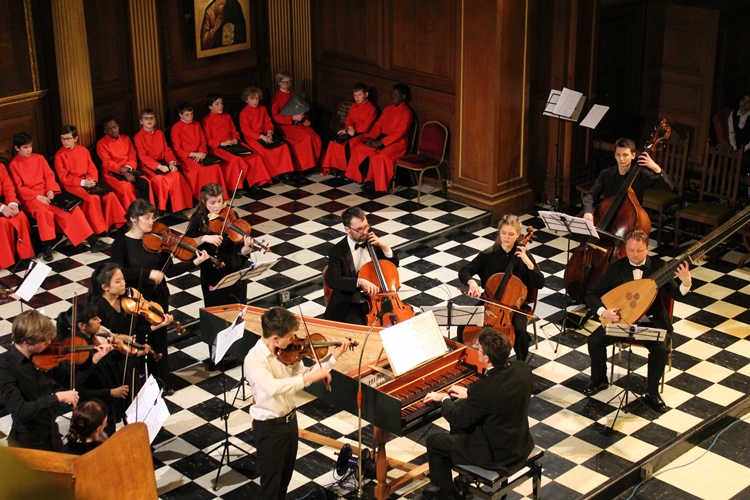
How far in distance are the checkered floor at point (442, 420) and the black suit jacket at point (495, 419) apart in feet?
2.64

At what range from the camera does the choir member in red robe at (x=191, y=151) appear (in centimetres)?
988

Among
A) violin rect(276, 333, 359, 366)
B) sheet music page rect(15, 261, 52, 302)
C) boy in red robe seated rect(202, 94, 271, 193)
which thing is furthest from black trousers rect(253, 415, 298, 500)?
boy in red robe seated rect(202, 94, 271, 193)

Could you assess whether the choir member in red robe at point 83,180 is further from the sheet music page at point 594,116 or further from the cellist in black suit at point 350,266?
the sheet music page at point 594,116

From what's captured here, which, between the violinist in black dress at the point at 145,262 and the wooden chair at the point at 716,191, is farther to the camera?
the wooden chair at the point at 716,191

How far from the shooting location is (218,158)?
33.2ft

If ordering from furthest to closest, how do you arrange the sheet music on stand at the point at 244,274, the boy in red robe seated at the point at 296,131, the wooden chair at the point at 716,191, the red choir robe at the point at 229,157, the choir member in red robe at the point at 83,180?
1. the boy in red robe seated at the point at 296,131
2. the red choir robe at the point at 229,157
3. the choir member in red robe at the point at 83,180
4. the wooden chair at the point at 716,191
5. the sheet music on stand at the point at 244,274

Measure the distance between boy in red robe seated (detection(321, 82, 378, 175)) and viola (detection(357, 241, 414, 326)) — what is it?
171 inches

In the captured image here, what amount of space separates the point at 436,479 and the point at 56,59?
598cm

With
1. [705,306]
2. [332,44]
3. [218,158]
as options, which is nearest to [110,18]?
[218,158]

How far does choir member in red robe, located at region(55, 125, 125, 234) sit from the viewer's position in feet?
29.0

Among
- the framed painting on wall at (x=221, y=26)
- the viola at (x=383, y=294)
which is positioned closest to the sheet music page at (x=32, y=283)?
the viola at (x=383, y=294)

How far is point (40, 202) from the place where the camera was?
28.2ft

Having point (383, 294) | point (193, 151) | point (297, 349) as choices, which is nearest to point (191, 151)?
point (193, 151)

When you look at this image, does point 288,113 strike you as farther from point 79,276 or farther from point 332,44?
point 79,276
